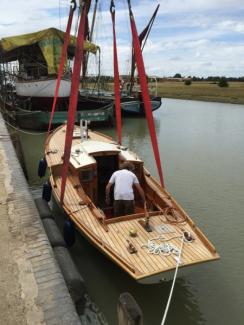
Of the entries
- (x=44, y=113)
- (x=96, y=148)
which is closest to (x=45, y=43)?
(x=44, y=113)

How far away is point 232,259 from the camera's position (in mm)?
10023

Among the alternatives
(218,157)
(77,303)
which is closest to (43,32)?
(218,157)

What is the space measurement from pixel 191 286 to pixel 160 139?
20091 mm

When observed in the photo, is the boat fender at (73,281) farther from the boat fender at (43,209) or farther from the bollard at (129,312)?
the bollard at (129,312)

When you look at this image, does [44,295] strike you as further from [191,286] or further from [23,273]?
[191,286]

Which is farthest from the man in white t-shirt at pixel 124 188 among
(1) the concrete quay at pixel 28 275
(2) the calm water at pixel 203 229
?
(1) the concrete quay at pixel 28 275

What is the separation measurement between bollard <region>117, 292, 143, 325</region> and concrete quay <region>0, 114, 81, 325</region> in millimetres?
1288

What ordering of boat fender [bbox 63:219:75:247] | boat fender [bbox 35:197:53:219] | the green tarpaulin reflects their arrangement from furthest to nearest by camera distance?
the green tarpaulin, boat fender [bbox 35:197:53:219], boat fender [bbox 63:219:75:247]

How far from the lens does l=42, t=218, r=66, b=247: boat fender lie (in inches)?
350

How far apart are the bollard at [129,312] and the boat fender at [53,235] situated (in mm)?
4838

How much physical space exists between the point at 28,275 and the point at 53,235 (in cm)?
311

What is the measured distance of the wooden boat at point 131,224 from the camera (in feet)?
24.8

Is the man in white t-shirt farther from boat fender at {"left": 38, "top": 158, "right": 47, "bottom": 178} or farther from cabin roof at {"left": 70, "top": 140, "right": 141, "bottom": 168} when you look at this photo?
boat fender at {"left": 38, "top": 158, "right": 47, "bottom": 178}

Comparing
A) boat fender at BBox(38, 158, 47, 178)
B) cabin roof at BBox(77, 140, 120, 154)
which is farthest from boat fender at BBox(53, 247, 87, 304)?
boat fender at BBox(38, 158, 47, 178)
